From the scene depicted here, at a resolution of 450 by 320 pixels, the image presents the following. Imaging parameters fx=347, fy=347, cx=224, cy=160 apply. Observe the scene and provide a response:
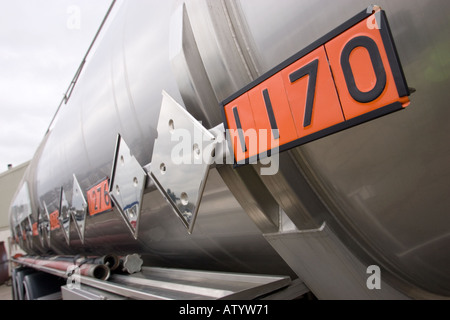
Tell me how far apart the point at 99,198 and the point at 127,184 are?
42 centimetres

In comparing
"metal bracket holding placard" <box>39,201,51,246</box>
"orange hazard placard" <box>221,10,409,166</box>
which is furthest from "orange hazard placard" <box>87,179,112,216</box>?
"metal bracket holding placard" <box>39,201,51,246</box>

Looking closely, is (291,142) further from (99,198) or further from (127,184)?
(99,198)

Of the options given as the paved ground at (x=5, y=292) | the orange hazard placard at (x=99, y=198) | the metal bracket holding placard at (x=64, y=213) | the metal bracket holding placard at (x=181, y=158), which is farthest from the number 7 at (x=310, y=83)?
the paved ground at (x=5, y=292)

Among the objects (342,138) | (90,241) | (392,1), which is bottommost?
(90,241)

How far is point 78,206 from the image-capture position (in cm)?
189

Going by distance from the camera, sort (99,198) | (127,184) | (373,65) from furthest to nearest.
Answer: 1. (99,198)
2. (127,184)
3. (373,65)

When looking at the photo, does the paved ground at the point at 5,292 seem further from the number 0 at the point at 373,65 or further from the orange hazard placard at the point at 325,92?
the number 0 at the point at 373,65

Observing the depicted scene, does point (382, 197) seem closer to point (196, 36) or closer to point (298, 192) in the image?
point (298, 192)

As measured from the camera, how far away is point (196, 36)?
32.9 inches

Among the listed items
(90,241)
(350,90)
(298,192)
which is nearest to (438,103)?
(350,90)

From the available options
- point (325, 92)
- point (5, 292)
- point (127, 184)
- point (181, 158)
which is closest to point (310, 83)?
point (325, 92)

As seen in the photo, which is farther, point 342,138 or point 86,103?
point 86,103

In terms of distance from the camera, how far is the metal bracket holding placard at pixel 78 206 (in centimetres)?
182

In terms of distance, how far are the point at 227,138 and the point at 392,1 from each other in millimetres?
384
